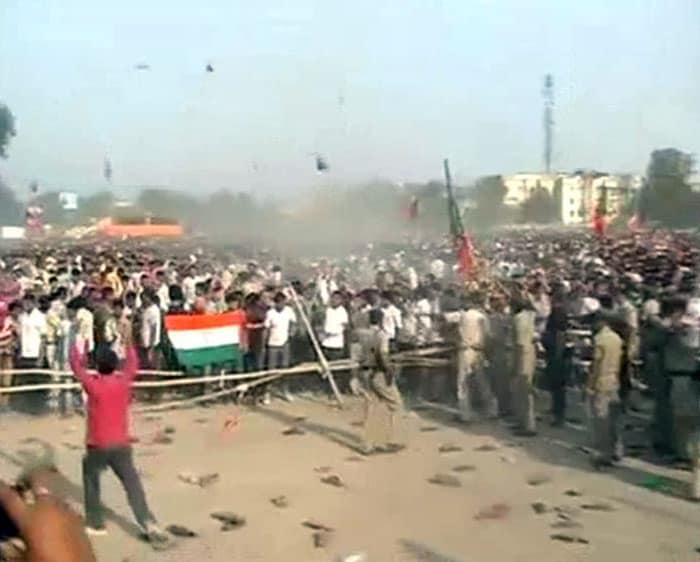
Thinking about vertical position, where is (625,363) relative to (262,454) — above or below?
above

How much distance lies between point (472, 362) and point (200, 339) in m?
3.85

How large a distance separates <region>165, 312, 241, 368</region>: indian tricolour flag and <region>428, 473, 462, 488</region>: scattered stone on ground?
5604 mm

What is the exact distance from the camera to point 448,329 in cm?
1564

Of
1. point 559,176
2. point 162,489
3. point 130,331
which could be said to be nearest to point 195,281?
point 130,331

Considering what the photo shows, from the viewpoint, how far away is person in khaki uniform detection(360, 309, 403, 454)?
12.5 m

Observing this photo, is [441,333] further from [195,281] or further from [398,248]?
[398,248]

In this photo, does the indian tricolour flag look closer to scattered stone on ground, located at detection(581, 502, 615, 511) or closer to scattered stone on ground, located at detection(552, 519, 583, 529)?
scattered stone on ground, located at detection(581, 502, 615, 511)

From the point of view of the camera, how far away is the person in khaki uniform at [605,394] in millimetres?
11406

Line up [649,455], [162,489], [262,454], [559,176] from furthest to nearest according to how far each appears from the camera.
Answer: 1. [559,176]
2. [262,454]
3. [649,455]
4. [162,489]

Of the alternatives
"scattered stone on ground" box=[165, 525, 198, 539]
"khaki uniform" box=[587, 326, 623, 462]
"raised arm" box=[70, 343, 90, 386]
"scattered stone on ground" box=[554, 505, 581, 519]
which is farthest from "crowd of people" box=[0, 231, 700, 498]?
"raised arm" box=[70, 343, 90, 386]

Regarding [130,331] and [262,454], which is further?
[130,331]

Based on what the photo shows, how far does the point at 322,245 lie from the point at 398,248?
2239mm

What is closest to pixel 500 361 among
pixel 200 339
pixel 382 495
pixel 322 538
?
pixel 382 495

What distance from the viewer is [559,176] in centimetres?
3497
